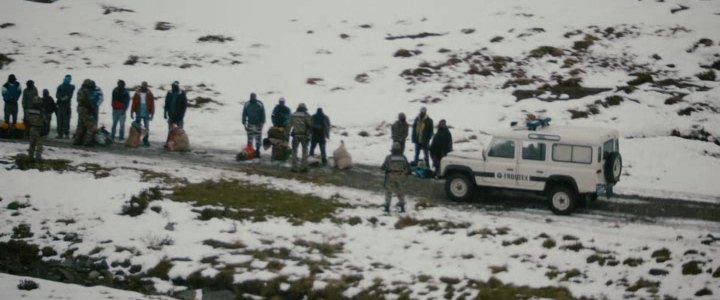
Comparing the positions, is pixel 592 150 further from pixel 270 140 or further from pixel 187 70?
pixel 187 70

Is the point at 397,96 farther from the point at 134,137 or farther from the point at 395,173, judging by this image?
the point at 395,173

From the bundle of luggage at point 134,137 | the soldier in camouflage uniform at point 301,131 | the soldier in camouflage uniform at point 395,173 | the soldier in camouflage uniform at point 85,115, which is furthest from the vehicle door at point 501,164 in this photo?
the soldier in camouflage uniform at point 85,115

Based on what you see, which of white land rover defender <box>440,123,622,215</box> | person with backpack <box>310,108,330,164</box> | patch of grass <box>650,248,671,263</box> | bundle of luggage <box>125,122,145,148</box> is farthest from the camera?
bundle of luggage <box>125,122,145,148</box>

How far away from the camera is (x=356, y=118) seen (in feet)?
111

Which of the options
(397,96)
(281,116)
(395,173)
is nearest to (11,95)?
(281,116)

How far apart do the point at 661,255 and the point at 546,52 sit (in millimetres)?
26239

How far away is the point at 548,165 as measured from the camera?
1978 cm

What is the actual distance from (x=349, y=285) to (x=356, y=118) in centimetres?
1846

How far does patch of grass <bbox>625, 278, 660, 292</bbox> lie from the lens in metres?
15.1

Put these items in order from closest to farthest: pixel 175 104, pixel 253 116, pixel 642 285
A: pixel 642 285, pixel 253 116, pixel 175 104

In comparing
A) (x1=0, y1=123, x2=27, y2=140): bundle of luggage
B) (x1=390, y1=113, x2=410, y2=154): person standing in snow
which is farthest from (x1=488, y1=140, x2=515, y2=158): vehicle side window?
(x1=0, y1=123, x2=27, y2=140): bundle of luggage

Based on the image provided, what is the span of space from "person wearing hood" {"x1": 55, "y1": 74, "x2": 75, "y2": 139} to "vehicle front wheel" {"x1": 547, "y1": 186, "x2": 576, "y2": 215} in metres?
17.4

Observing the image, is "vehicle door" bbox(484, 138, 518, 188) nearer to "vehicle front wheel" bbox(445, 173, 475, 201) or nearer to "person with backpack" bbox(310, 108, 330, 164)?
"vehicle front wheel" bbox(445, 173, 475, 201)

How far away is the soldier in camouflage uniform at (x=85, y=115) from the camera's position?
24.7 meters
